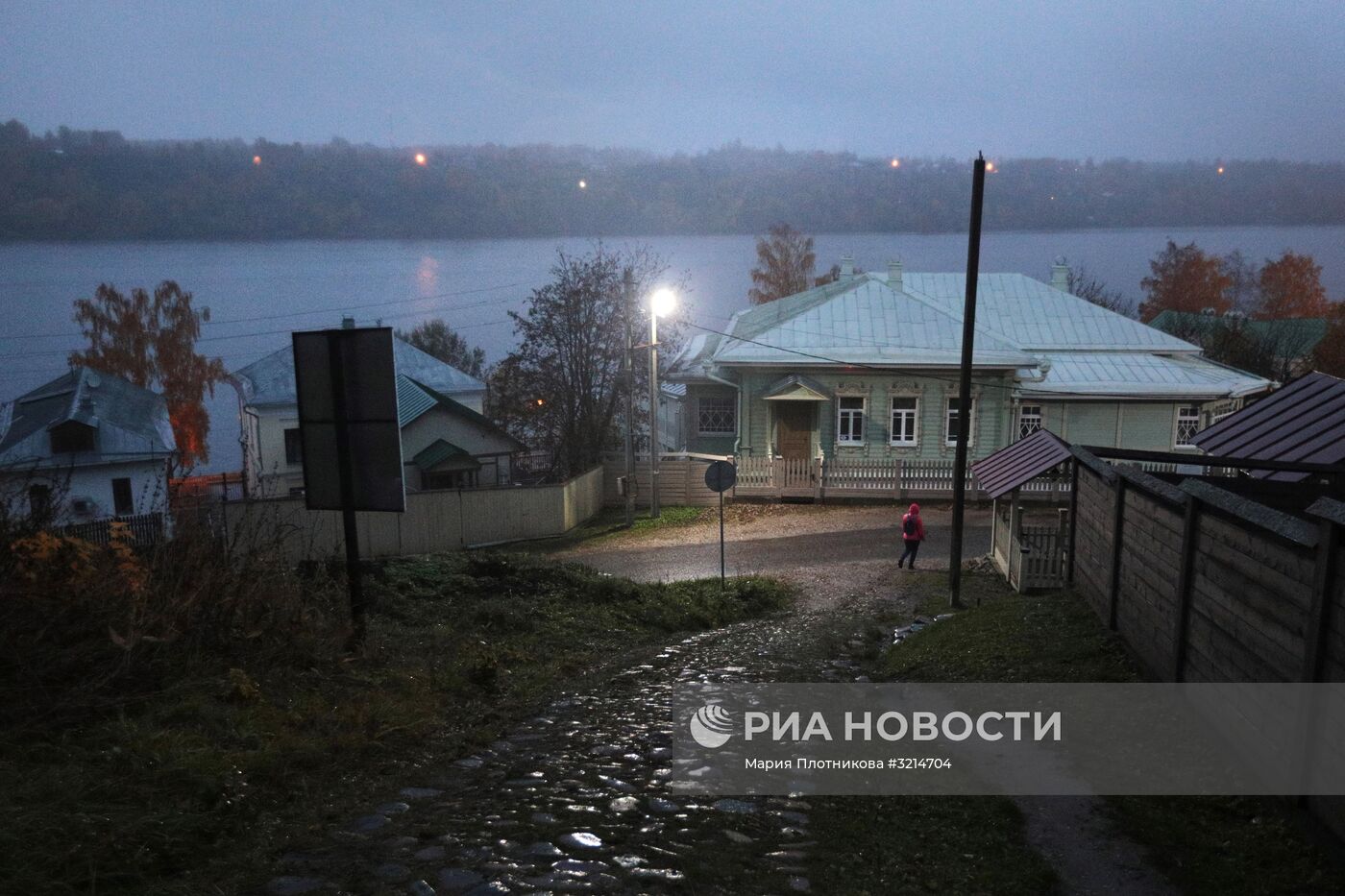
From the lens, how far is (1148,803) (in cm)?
550

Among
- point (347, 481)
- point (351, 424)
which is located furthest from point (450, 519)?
point (351, 424)

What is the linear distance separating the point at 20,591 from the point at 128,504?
3249 cm

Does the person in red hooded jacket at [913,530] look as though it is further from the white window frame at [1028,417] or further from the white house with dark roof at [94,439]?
the white house with dark roof at [94,439]

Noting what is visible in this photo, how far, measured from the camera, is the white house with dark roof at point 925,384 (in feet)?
92.4

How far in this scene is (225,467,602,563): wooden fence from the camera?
22.5 metres

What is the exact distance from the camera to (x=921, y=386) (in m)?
28.8

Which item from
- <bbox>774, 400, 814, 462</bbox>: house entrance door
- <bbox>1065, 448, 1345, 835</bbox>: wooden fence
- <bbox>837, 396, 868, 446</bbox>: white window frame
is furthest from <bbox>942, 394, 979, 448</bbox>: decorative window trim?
<bbox>1065, 448, 1345, 835</bbox>: wooden fence

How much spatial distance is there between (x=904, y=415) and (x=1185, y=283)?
151 ft

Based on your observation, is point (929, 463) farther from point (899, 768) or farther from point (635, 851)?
point (635, 851)

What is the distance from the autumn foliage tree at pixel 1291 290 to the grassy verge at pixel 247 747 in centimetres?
6923

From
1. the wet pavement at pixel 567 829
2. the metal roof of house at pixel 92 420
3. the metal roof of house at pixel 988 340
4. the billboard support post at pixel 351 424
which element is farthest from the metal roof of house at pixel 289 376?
the wet pavement at pixel 567 829

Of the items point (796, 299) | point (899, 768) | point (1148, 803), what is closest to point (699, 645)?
point (899, 768)

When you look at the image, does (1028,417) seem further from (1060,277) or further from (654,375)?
(654,375)

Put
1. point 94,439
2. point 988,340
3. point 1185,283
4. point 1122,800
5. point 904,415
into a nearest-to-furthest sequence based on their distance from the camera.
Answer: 1. point 1122,800
2. point 988,340
3. point 904,415
4. point 94,439
5. point 1185,283
